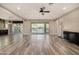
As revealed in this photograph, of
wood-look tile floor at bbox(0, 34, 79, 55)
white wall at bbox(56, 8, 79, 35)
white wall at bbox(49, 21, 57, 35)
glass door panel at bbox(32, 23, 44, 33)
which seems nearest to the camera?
wood-look tile floor at bbox(0, 34, 79, 55)

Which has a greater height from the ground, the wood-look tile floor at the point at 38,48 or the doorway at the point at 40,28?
the doorway at the point at 40,28

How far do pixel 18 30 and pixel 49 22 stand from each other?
26.9 feet

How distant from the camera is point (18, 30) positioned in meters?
29.2

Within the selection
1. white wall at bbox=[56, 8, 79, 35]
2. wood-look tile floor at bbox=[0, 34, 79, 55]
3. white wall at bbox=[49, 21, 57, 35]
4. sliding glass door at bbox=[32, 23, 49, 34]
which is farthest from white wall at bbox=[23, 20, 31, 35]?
wood-look tile floor at bbox=[0, 34, 79, 55]

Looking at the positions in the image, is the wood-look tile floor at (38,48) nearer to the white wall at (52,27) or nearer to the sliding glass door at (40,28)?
the white wall at (52,27)

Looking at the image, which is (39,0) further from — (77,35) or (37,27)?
(37,27)

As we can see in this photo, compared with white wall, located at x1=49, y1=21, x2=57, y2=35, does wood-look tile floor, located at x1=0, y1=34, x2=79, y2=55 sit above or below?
below

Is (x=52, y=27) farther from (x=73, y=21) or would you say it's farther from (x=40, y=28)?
(x=73, y=21)

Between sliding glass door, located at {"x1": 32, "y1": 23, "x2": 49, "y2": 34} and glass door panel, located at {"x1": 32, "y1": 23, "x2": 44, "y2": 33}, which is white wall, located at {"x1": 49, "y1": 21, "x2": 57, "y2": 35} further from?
glass door panel, located at {"x1": 32, "y1": 23, "x2": 44, "y2": 33}

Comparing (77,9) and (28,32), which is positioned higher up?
(77,9)

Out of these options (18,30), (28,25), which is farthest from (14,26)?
(28,25)

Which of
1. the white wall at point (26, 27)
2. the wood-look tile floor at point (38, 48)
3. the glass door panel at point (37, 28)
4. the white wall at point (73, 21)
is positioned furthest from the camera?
the glass door panel at point (37, 28)

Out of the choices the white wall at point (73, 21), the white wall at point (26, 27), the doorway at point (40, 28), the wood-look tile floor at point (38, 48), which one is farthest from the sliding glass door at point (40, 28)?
the wood-look tile floor at point (38, 48)

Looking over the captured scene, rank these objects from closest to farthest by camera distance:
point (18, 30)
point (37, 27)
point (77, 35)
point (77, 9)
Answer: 1. point (77, 35)
2. point (77, 9)
3. point (37, 27)
4. point (18, 30)
